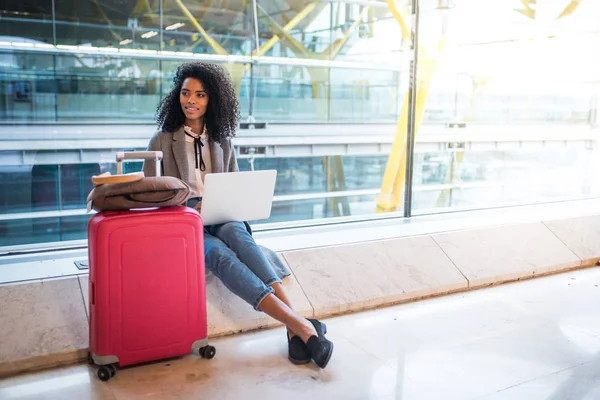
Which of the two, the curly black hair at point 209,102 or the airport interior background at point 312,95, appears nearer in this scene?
the curly black hair at point 209,102

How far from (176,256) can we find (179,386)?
0.45 metres

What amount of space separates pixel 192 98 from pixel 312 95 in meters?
9.42

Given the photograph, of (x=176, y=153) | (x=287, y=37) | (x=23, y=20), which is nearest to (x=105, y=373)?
(x=176, y=153)

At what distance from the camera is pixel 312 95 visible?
38.8 feet

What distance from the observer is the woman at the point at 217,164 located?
7.71 ft

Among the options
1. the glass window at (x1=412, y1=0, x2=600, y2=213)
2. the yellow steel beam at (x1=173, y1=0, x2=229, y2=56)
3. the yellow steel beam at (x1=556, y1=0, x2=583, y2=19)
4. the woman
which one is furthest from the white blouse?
the yellow steel beam at (x1=173, y1=0, x2=229, y2=56)

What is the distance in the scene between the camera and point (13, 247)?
292 centimetres

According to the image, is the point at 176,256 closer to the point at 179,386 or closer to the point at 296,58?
the point at 179,386

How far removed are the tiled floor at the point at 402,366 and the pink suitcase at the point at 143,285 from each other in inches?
4.0

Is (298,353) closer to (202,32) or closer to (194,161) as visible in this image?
(194,161)

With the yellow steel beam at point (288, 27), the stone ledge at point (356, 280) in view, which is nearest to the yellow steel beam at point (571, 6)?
the stone ledge at point (356, 280)

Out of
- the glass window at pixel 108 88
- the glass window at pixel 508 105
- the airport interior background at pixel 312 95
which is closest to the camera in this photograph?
the glass window at pixel 508 105

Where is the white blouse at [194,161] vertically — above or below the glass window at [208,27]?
below

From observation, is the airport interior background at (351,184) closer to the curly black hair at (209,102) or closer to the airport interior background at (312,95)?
the airport interior background at (312,95)
